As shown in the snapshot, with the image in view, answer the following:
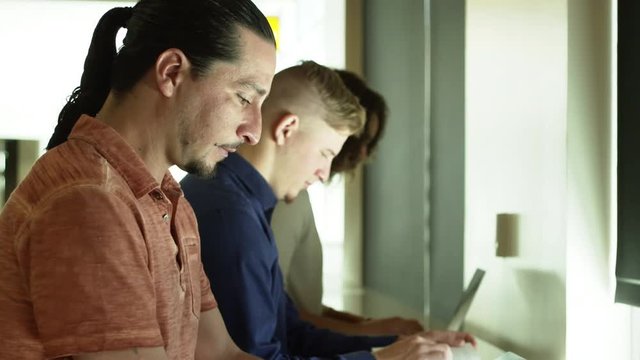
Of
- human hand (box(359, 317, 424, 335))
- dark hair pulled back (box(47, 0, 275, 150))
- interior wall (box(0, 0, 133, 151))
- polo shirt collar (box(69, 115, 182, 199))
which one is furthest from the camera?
interior wall (box(0, 0, 133, 151))

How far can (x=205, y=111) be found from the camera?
112cm

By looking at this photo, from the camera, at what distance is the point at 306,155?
1809 millimetres

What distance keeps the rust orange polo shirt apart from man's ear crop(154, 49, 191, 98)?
10 centimetres

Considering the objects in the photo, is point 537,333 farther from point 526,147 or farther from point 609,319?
point 526,147

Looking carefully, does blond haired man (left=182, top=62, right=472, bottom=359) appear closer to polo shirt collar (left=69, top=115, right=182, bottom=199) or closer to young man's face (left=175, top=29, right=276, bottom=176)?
young man's face (left=175, top=29, right=276, bottom=176)

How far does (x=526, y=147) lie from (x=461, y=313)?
41 centimetres

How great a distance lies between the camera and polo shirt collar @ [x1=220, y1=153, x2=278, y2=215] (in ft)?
5.48

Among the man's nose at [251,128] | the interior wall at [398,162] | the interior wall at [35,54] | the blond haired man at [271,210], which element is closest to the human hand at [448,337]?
the blond haired man at [271,210]

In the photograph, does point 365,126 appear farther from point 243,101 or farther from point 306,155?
point 243,101

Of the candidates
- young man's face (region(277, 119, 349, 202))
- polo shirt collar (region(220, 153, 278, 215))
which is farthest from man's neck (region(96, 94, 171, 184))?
young man's face (region(277, 119, 349, 202))

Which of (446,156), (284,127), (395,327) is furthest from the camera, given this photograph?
(446,156)

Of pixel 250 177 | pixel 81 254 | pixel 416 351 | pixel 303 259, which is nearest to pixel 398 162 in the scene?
pixel 303 259

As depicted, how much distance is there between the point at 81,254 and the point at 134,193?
0.16 metres

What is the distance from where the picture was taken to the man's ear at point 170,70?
109 centimetres
